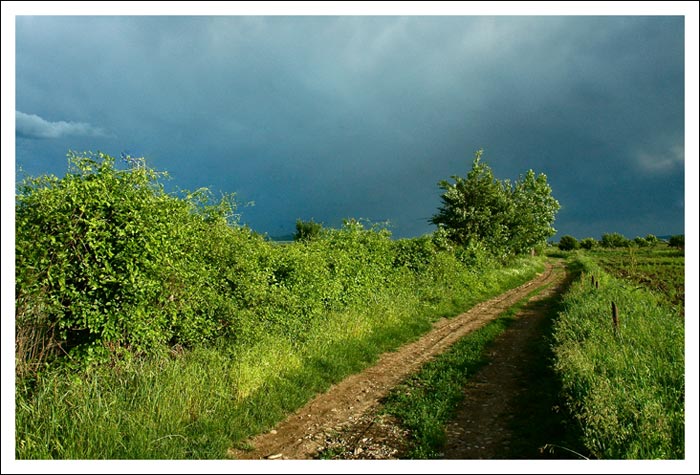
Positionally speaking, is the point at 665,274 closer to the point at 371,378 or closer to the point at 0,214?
the point at 371,378

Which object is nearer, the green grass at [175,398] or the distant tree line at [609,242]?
the green grass at [175,398]

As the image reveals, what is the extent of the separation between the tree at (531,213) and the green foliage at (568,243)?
42.2m

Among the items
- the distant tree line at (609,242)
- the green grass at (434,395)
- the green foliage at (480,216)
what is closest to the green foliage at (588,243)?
the distant tree line at (609,242)

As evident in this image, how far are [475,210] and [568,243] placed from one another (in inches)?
2640

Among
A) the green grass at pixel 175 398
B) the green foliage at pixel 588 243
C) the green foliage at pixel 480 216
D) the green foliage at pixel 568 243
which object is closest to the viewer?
the green grass at pixel 175 398

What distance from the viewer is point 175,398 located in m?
5.81

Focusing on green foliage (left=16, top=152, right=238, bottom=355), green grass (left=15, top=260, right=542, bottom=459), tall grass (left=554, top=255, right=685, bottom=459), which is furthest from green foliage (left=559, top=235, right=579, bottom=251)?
green foliage (left=16, top=152, right=238, bottom=355)

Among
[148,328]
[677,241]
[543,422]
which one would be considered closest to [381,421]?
[543,422]

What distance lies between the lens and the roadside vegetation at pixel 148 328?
5207 millimetres

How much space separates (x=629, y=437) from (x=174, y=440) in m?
5.38

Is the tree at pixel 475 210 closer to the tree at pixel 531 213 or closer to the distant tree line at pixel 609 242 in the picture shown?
the tree at pixel 531 213

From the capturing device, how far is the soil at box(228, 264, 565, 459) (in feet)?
18.1

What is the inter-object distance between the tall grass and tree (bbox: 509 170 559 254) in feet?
71.2

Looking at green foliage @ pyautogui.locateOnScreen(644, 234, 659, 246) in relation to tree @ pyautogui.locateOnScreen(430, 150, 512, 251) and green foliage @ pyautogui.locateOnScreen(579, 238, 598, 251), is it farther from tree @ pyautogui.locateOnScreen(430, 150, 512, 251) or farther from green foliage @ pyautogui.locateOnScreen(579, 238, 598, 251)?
tree @ pyautogui.locateOnScreen(430, 150, 512, 251)
